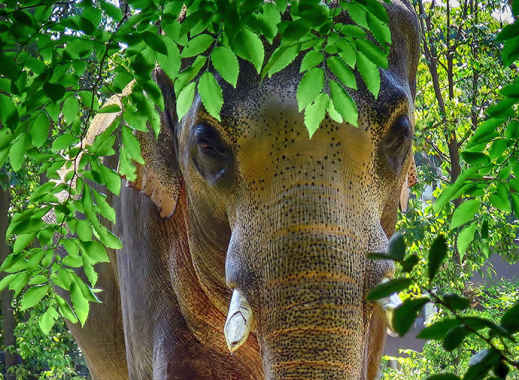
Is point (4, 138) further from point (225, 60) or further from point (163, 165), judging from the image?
point (163, 165)

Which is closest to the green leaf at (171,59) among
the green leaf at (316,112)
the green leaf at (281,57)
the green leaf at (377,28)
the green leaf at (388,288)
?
the green leaf at (281,57)

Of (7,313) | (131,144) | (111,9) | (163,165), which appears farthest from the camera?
(7,313)

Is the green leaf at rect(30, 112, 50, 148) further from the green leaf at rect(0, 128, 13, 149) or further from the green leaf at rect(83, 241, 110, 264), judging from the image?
the green leaf at rect(83, 241, 110, 264)

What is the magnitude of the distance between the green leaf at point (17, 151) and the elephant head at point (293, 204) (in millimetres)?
651

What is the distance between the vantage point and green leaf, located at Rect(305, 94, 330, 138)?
2.04m

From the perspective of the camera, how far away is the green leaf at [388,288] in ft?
3.61

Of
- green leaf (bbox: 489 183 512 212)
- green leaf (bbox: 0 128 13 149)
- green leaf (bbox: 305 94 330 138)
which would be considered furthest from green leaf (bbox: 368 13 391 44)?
green leaf (bbox: 0 128 13 149)

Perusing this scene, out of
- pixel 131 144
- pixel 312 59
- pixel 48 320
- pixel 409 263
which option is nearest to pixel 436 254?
pixel 409 263

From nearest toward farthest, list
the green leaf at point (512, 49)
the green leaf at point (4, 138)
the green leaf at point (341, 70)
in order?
the green leaf at point (512, 49) → the green leaf at point (341, 70) → the green leaf at point (4, 138)

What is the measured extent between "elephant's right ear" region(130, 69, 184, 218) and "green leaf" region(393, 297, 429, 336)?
7.00 feet

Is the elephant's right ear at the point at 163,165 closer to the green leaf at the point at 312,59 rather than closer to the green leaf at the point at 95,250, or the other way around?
the green leaf at the point at 95,250

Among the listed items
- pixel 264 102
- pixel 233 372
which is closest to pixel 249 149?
pixel 264 102

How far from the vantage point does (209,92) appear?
Answer: 1.99 m

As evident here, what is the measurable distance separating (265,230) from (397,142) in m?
0.61
